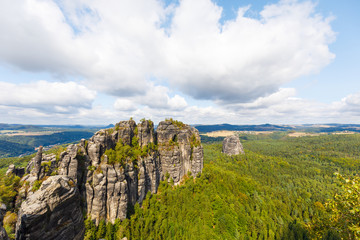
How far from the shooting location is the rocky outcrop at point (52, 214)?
1376cm

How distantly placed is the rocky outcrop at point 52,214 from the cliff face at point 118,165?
9.99 metres

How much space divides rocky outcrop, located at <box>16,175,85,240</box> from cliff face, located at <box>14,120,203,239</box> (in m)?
9.99

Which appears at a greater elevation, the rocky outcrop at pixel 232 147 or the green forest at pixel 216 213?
the rocky outcrop at pixel 232 147

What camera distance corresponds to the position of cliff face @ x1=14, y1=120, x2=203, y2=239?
35906 mm

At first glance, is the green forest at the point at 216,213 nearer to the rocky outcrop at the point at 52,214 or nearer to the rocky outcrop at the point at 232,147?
the rocky outcrop at the point at 52,214

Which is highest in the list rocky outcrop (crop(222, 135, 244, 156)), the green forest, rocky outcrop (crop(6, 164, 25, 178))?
rocky outcrop (crop(6, 164, 25, 178))

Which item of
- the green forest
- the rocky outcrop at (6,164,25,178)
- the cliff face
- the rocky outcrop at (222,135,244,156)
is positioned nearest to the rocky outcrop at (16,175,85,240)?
Result: the cliff face

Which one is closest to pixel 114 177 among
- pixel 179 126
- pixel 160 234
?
pixel 160 234

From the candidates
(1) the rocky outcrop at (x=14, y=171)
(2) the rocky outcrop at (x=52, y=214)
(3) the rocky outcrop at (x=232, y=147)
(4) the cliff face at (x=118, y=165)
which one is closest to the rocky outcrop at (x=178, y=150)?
(4) the cliff face at (x=118, y=165)

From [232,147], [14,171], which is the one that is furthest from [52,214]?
[232,147]

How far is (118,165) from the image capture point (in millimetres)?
42562

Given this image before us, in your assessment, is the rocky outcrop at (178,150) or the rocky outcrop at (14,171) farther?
the rocky outcrop at (178,150)

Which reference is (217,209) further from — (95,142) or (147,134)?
(95,142)

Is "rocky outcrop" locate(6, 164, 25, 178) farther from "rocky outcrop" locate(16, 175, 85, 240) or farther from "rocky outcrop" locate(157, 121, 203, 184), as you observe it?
"rocky outcrop" locate(157, 121, 203, 184)
